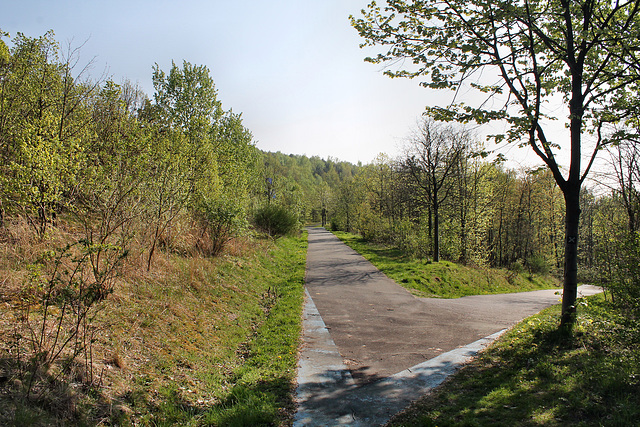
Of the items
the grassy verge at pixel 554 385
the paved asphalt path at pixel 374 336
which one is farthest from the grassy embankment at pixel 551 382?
the paved asphalt path at pixel 374 336

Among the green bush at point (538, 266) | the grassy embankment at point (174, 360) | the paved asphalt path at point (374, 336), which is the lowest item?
the green bush at point (538, 266)

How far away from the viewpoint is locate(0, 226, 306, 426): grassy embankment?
144 inches

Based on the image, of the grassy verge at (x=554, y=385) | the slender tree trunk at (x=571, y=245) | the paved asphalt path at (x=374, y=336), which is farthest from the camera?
the slender tree trunk at (x=571, y=245)

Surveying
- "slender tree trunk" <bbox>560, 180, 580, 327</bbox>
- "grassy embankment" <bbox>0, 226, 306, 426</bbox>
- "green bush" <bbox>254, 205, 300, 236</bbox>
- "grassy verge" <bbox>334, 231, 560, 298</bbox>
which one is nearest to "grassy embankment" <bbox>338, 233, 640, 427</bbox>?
"slender tree trunk" <bbox>560, 180, 580, 327</bbox>

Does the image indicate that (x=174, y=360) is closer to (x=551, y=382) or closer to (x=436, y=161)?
(x=551, y=382)

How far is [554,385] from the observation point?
458 centimetres

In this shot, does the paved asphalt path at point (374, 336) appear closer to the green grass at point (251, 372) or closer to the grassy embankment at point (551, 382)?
the green grass at point (251, 372)

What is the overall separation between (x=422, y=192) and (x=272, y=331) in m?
16.5

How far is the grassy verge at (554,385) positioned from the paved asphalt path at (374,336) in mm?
643

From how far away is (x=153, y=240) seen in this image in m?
9.31

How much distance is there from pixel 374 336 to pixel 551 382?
3.74 m

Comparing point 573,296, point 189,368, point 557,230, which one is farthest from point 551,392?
point 557,230

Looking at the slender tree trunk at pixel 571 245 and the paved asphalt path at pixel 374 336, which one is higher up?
the slender tree trunk at pixel 571 245

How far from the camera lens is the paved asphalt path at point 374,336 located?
5.09 meters
